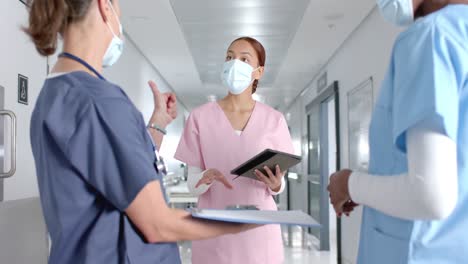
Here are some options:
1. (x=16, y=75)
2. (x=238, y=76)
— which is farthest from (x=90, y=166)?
(x=16, y=75)

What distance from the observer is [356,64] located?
5.17 m

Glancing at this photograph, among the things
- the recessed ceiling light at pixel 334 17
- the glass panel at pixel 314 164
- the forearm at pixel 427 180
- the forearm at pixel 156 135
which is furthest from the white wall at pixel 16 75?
the glass panel at pixel 314 164

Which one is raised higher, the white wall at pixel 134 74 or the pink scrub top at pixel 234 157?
the white wall at pixel 134 74

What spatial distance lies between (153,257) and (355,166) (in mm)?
4284

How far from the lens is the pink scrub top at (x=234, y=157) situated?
1.82 metres

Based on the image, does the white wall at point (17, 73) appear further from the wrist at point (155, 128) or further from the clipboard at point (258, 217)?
the clipboard at point (258, 217)

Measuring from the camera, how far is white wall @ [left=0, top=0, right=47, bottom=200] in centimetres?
250

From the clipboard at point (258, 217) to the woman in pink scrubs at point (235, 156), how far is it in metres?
0.76

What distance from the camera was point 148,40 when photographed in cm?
541

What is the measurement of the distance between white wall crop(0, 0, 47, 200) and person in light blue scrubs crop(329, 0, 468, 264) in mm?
2163

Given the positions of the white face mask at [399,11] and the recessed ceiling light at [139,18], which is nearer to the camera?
the white face mask at [399,11]

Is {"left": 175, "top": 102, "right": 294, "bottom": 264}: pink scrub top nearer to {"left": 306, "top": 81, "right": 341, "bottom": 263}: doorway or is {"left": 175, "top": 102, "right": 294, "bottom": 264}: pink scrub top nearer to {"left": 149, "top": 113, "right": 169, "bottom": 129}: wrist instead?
{"left": 149, "top": 113, "right": 169, "bottom": 129}: wrist

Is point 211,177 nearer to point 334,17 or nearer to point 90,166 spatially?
point 90,166

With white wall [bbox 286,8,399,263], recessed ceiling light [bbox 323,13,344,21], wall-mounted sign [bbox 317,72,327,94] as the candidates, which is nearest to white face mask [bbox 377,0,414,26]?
white wall [bbox 286,8,399,263]
